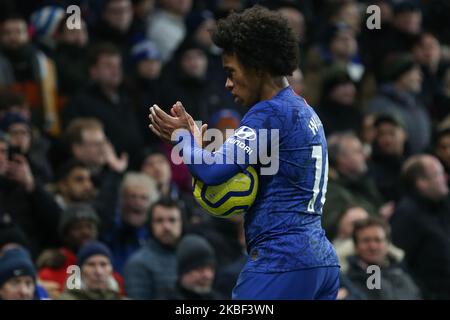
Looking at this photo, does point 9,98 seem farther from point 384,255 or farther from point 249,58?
A: point 249,58

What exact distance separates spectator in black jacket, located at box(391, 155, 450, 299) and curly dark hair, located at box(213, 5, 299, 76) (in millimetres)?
4437

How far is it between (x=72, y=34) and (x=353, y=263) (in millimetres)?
3703

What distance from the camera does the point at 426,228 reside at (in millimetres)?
10352

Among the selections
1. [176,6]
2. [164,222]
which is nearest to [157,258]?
[164,222]

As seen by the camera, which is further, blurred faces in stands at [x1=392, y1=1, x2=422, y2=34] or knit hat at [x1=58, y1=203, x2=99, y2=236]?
blurred faces in stands at [x1=392, y1=1, x2=422, y2=34]

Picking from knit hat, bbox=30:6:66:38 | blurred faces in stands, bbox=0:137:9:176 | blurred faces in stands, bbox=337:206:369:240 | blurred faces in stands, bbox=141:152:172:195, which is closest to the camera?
blurred faces in stands, bbox=0:137:9:176

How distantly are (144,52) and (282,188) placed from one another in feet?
20.1

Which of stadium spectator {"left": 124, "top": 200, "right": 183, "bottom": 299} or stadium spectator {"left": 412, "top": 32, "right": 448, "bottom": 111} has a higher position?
stadium spectator {"left": 412, "top": 32, "right": 448, "bottom": 111}

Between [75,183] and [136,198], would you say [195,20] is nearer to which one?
[136,198]

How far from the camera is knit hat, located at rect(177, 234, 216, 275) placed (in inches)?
Answer: 355

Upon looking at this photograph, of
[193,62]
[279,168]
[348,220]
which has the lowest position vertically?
[348,220]

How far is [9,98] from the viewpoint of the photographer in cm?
1021

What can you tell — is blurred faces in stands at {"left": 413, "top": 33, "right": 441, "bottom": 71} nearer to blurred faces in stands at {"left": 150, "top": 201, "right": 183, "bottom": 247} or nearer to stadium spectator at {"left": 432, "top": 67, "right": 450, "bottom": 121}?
stadium spectator at {"left": 432, "top": 67, "right": 450, "bottom": 121}

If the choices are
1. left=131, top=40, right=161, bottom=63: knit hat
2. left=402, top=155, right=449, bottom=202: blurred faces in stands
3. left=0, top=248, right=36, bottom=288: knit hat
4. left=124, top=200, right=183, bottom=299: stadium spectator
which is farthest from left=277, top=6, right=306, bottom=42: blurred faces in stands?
left=0, top=248, right=36, bottom=288: knit hat
